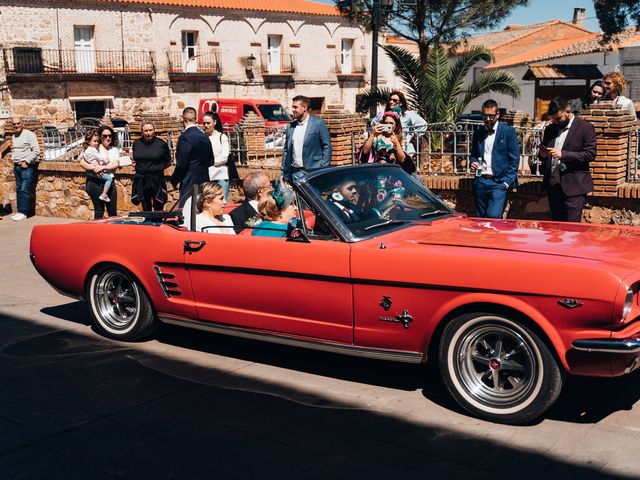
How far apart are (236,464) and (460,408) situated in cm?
158

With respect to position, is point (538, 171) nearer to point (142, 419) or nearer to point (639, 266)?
point (639, 266)

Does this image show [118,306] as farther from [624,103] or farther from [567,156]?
[624,103]

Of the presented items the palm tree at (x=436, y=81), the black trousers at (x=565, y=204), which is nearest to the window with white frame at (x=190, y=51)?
the palm tree at (x=436, y=81)

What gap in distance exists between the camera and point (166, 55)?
43000 mm

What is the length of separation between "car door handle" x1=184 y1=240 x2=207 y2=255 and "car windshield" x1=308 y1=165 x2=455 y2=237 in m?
1.01

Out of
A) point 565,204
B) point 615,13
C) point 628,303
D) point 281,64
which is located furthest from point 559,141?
point 281,64

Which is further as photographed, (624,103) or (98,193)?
(98,193)

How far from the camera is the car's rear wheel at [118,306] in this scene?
6.84 metres

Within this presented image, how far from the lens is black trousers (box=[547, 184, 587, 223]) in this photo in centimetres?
841

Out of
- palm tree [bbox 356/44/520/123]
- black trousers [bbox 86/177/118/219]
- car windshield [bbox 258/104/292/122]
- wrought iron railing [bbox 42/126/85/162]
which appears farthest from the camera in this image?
car windshield [bbox 258/104/292/122]

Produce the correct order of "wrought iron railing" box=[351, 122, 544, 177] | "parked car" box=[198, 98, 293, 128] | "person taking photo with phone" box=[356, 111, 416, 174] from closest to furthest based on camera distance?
"person taking photo with phone" box=[356, 111, 416, 174]
"wrought iron railing" box=[351, 122, 544, 177]
"parked car" box=[198, 98, 293, 128]

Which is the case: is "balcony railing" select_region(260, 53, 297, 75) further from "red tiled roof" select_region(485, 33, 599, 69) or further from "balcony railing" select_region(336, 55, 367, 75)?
"red tiled roof" select_region(485, 33, 599, 69)

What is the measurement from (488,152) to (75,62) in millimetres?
34819

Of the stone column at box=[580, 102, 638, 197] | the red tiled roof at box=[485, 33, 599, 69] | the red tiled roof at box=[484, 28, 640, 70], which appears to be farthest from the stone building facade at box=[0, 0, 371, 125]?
the stone column at box=[580, 102, 638, 197]
